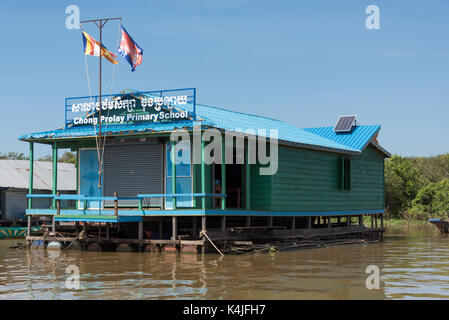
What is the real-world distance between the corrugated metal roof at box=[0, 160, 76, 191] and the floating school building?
1268 cm

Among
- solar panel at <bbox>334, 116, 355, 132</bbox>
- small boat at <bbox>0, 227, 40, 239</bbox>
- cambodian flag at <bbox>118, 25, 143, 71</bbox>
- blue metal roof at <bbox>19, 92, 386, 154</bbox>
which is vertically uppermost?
cambodian flag at <bbox>118, 25, 143, 71</bbox>

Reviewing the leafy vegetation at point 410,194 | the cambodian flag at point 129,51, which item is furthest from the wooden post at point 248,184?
the leafy vegetation at point 410,194

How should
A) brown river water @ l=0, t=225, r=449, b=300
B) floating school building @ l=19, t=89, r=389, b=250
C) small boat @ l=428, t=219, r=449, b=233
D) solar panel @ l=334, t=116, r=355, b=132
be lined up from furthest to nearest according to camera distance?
small boat @ l=428, t=219, r=449, b=233 < solar panel @ l=334, t=116, r=355, b=132 < floating school building @ l=19, t=89, r=389, b=250 < brown river water @ l=0, t=225, r=449, b=300

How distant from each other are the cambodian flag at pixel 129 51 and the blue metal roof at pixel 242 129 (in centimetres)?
245

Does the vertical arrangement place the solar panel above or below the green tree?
above

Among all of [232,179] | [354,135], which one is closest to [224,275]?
[232,179]

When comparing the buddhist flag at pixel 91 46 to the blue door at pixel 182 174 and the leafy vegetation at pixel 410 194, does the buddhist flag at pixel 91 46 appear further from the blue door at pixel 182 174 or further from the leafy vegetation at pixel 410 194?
the leafy vegetation at pixel 410 194

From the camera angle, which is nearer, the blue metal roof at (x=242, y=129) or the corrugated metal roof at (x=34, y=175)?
the blue metal roof at (x=242, y=129)

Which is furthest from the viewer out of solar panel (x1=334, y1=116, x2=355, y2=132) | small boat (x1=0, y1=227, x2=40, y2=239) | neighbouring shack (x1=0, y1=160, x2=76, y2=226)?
neighbouring shack (x1=0, y1=160, x2=76, y2=226)

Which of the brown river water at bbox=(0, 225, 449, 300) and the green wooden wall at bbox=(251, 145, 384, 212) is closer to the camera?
the brown river water at bbox=(0, 225, 449, 300)

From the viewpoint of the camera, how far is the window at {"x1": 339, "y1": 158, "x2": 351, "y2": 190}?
3358 centimetres

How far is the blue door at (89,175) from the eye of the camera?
91.9ft

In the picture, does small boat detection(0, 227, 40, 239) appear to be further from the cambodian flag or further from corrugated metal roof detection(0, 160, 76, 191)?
the cambodian flag

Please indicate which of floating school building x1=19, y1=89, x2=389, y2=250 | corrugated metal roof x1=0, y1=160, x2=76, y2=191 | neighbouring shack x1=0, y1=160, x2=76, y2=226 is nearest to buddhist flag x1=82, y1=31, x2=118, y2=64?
floating school building x1=19, y1=89, x2=389, y2=250
